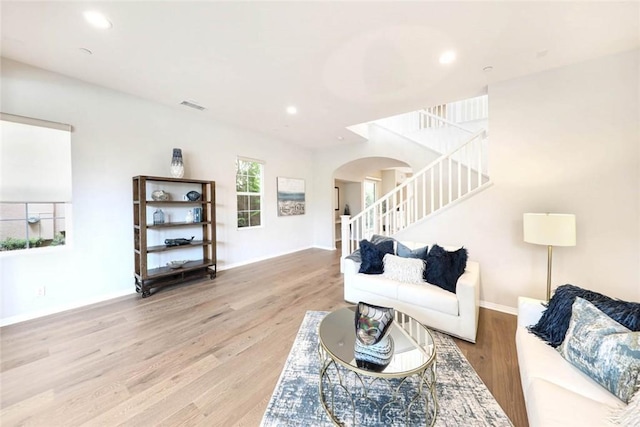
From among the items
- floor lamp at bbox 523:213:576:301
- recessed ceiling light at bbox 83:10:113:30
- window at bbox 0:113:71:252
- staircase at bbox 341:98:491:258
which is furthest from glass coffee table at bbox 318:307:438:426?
window at bbox 0:113:71:252

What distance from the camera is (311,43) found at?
220 centimetres

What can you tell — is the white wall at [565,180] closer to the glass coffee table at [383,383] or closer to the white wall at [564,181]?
the white wall at [564,181]

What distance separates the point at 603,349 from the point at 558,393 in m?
0.32

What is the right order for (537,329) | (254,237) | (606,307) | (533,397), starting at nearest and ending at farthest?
1. (533,397)
2. (606,307)
3. (537,329)
4. (254,237)

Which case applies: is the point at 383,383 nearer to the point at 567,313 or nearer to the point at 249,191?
the point at 567,313

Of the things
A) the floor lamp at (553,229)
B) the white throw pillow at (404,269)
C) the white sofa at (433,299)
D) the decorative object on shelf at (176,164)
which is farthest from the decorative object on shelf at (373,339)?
the decorative object on shelf at (176,164)

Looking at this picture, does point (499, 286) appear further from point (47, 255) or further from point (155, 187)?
point (47, 255)

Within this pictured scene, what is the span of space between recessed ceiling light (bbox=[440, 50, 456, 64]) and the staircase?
118cm

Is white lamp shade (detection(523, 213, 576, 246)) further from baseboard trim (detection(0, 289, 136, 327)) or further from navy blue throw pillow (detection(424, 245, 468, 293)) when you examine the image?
baseboard trim (detection(0, 289, 136, 327))

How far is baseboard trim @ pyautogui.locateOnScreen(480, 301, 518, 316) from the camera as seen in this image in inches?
111

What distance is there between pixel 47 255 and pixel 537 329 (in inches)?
189

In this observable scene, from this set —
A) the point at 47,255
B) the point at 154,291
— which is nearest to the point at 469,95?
the point at 154,291

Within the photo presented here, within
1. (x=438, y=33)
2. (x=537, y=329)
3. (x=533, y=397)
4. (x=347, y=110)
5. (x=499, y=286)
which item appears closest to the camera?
(x=533, y=397)

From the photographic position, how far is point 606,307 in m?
1.38
